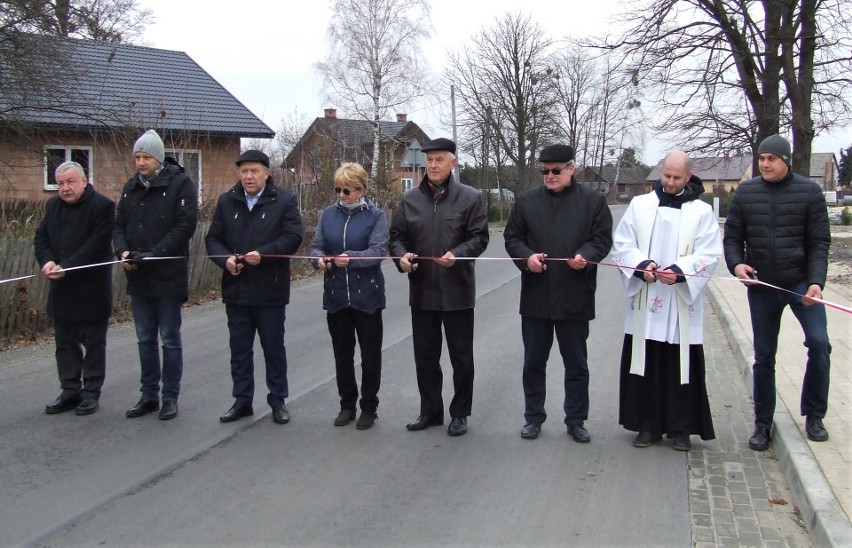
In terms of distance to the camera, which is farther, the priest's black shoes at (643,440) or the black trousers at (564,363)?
the black trousers at (564,363)

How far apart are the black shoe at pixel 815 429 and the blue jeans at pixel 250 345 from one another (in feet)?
12.5

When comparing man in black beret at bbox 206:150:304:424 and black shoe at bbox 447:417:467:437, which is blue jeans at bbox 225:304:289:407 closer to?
man in black beret at bbox 206:150:304:424

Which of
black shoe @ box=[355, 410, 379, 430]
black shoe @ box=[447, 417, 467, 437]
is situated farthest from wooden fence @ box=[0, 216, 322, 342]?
black shoe @ box=[447, 417, 467, 437]

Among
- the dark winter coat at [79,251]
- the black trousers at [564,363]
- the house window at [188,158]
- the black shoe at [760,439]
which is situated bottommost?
the black shoe at [760,439]

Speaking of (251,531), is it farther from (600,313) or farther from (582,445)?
(600,313)

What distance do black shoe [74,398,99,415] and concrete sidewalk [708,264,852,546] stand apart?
5.14m

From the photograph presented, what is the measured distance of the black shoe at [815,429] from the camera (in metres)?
5.20

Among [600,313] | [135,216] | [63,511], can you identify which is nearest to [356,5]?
[600,313]

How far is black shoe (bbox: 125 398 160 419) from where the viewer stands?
6.18 m

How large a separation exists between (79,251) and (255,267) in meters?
1.50

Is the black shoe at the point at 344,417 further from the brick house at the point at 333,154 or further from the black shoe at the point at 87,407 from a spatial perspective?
the brick house at the point at 333,154

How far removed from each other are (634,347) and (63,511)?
12.3 ft

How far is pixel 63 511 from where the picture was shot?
4.35m

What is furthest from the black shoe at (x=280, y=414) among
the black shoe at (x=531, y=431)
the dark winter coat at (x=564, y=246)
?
the dark winter coat at (x=564, y=246)
